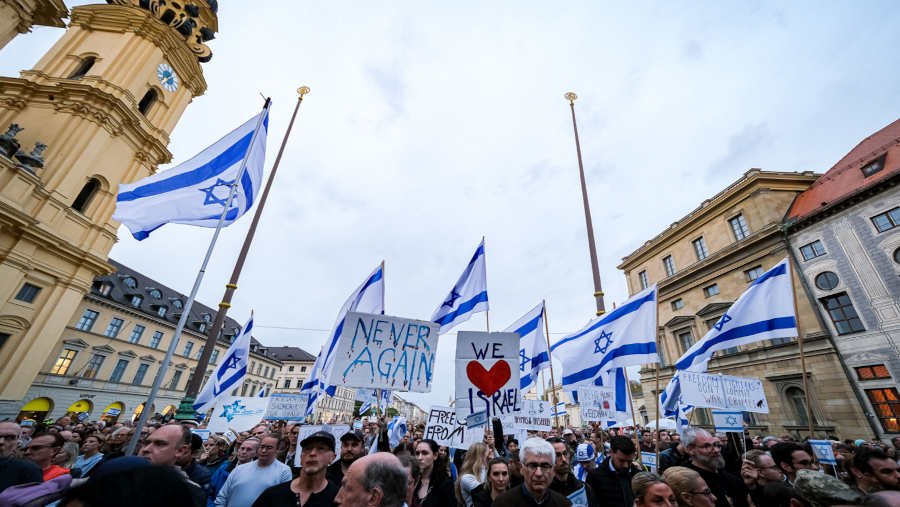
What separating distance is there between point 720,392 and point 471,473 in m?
6.83

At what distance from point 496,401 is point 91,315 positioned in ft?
148

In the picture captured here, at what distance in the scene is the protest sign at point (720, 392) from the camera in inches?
310

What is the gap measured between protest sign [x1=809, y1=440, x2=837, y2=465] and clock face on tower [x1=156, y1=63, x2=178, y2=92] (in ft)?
116

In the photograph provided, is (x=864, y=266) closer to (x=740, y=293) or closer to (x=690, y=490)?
(x=740, y=293)

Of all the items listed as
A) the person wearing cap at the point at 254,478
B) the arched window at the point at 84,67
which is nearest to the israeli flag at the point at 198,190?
the person wearing cap at the point at 254,478

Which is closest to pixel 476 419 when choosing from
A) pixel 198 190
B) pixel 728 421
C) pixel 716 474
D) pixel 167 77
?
pixel 716 474

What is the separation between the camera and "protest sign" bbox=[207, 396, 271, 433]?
1120 cm

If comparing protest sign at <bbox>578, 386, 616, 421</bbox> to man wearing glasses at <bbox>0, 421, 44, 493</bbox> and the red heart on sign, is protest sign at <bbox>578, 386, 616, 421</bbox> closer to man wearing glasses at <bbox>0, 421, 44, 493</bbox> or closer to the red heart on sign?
the red heart on sign

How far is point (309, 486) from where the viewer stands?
3.56 meters

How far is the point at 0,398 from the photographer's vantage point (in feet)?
54.3

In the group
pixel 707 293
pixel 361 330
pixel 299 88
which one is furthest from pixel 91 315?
pixel 707 293

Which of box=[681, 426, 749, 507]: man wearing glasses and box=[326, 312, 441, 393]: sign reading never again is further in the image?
box=[326, 312, 441, 393]: sign reading never again

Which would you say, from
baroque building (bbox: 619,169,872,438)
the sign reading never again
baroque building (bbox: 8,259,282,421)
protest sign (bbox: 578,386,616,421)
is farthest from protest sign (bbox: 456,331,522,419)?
baroque building (bbox: 8,259,282,421)

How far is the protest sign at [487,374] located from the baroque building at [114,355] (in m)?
29.2
